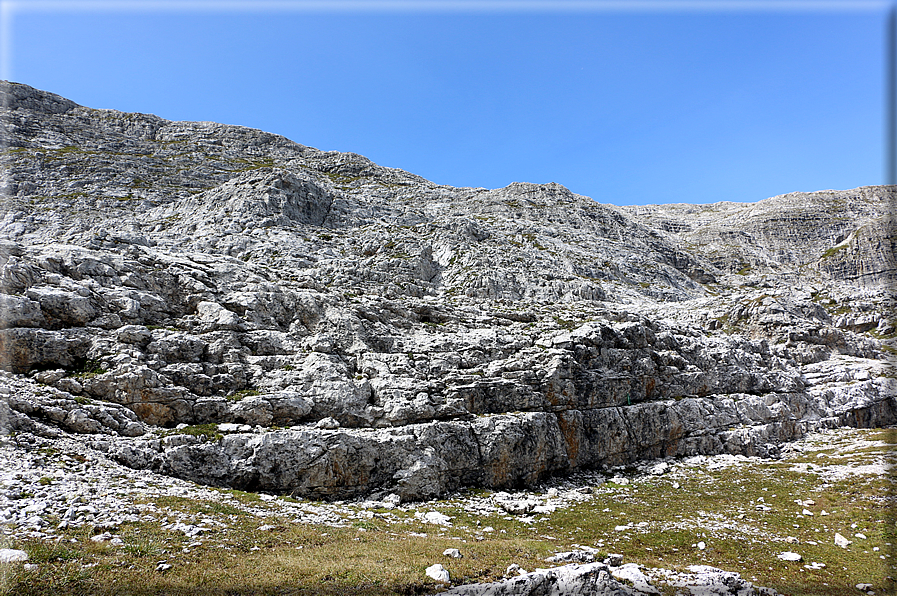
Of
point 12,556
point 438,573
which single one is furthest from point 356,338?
point 12,556

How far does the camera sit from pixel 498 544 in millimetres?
19578

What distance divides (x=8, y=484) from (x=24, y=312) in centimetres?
1531

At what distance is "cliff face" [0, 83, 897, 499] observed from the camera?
89.5ft

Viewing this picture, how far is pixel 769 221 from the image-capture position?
142375mm

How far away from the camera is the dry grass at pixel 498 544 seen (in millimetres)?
12328

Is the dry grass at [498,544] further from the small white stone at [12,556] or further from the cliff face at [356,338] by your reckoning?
the cliff face at [356,338]

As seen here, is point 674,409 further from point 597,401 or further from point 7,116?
point 7,116

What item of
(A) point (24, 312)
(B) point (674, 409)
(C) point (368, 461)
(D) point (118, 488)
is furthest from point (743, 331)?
(A) point (24, 312)

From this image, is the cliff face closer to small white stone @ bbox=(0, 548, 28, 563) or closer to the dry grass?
the dry grass

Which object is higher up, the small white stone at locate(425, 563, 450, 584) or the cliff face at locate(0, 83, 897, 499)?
the cliff face at locate(0, 83, 897, 499)

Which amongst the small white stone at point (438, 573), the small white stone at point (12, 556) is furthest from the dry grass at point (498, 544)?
the small white stone at point (438, 573)

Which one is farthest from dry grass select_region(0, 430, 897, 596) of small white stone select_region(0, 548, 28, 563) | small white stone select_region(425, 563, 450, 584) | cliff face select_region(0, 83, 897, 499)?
cliff face select_region(0, 83, 897, 499)

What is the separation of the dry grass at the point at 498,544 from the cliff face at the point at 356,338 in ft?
17.2

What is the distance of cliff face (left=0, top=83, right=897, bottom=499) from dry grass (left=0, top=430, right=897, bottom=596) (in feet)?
17.2
